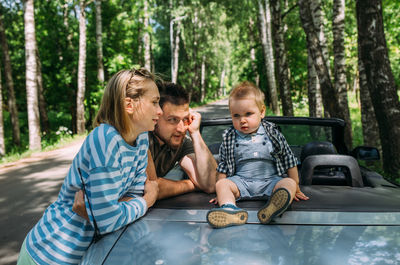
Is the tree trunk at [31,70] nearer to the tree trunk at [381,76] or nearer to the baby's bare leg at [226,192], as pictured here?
the tree trunk at [381,76]

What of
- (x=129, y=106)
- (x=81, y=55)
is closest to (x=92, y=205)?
(x=129, y=106)

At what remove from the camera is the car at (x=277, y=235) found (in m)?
1.28

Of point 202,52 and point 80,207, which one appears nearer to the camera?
point 80,207

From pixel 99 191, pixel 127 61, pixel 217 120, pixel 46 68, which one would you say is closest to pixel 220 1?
pixel 127 61

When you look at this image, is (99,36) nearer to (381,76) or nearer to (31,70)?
(31,70)

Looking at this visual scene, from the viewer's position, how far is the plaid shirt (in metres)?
2.51

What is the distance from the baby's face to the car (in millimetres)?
713

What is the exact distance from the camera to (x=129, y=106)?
182 centimetres

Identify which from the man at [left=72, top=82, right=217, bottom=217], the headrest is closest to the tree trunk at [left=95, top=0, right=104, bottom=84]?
the man at [left=72, top=82, right=217, bottom=217]

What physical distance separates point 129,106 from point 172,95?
80 cm

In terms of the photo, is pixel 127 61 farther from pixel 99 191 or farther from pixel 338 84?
pixel 99 191

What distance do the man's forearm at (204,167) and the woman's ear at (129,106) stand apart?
→ 799 millimetres

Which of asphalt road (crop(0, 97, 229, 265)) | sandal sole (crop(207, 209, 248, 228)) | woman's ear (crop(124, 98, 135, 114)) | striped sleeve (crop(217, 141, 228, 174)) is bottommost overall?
asphalt road (crop(0, 97, 229, 265))

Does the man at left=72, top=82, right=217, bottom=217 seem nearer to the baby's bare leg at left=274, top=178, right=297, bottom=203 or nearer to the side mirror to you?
the baby's bare leg at left=274, top=178, right=297, bottom=203
